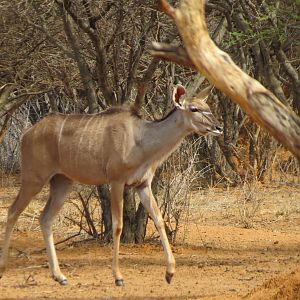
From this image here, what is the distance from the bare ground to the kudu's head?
5.10ft

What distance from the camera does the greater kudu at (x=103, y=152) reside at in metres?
9.81

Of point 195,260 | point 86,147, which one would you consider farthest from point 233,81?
point 195,260

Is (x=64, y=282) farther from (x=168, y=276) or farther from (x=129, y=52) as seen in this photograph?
(x=129, y=52)

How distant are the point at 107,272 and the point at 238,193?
7.77 metres

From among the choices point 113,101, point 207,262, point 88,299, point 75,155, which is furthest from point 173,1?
point 88,299

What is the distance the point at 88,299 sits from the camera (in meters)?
8.60

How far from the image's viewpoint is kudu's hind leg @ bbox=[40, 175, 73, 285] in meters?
9.71

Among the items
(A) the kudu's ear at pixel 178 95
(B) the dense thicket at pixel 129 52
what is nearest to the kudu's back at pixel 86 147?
(A) the kudu's ear at pixel 178 95

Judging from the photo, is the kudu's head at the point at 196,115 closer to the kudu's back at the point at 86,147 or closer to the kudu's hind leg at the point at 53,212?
the kudu's back at the point at 86,147

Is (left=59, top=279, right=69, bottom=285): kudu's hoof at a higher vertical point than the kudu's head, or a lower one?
lower

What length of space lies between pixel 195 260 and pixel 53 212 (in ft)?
6.22

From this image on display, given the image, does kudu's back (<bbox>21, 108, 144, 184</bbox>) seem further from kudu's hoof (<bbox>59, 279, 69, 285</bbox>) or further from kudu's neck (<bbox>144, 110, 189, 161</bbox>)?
kudu's hoof (<bbox>59, 279, 69, 285</bbox>)

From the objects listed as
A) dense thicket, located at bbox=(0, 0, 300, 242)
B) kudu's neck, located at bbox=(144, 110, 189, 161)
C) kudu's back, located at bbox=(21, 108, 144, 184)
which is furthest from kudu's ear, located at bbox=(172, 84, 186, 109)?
dense thicket, located at bbox=(0, 0, 300, 242)

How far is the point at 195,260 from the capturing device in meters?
10.9
